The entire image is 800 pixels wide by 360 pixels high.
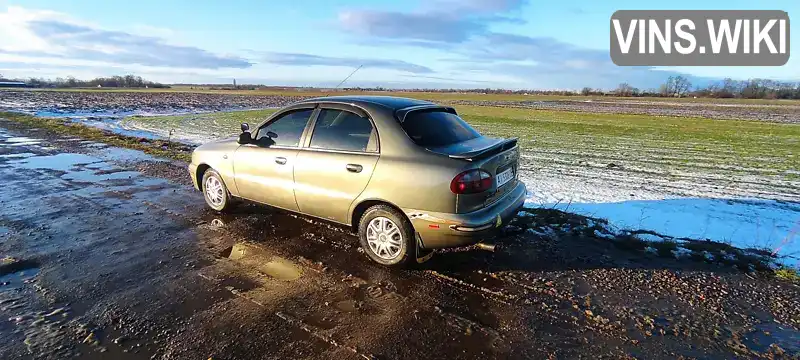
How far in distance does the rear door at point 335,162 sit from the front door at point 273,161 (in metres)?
0.17

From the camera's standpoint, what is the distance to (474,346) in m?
2.86

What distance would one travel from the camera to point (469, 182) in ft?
11.9

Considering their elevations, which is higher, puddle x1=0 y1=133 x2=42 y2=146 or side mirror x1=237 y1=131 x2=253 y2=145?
side mirror x1=237 y1=131 x2=253 y2=145

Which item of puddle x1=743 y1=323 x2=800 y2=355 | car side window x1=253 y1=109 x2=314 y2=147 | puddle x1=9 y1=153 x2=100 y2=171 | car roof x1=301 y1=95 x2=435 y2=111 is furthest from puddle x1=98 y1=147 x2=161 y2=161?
puddle x1=743 y1=323 x2=800 y2=355

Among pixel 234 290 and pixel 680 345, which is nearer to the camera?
pixel 680 345

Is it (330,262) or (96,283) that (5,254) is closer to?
(96,283)

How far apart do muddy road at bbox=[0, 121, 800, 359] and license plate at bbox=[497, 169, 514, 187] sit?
2.67 feet

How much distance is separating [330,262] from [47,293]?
7.81ft

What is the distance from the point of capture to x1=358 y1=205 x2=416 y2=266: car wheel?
13.0ft

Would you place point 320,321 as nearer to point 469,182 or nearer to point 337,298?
point 337,298

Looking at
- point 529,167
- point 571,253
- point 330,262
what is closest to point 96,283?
point 330,262

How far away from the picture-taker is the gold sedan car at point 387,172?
3.69m

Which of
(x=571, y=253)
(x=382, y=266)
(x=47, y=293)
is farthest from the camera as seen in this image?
(x=571, y=253)

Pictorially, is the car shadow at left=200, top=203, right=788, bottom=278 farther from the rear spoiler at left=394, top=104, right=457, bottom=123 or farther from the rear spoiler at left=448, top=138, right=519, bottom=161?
the rear spoiler at left=394, top=104, right=457, bottom=123
